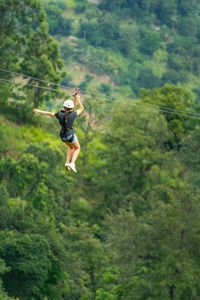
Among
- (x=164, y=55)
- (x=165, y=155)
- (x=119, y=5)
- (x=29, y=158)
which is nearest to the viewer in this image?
(x=29, y=158)

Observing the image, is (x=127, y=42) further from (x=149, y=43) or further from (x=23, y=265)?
(x=23, y=265)

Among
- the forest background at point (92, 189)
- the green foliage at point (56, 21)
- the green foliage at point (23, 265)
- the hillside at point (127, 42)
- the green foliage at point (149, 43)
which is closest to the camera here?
the forest background at point (92, 189)

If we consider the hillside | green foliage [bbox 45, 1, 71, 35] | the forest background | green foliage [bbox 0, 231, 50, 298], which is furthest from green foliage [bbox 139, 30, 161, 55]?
green foliage [bbox 0, 231, 50, 298]

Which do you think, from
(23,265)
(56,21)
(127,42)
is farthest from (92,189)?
(127,42)

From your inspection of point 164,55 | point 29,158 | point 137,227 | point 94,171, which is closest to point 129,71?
point 164,55

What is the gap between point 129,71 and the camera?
13762 cm

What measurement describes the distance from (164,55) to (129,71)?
1334 centimetres

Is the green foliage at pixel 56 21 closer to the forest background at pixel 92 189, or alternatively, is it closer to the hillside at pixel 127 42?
the hillside at pixel 127 42

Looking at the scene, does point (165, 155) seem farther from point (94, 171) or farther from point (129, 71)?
point (129, 71)

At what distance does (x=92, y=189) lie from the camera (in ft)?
185

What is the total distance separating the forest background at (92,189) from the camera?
35781 mm

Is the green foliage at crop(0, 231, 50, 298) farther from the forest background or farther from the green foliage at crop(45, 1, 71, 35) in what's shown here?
the green foliage at crop(45, 1, 71, 35)

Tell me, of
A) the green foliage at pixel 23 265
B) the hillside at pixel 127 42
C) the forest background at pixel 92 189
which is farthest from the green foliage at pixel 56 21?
the green foliage at pixel 23 265

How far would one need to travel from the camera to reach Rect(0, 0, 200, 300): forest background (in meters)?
35.8
